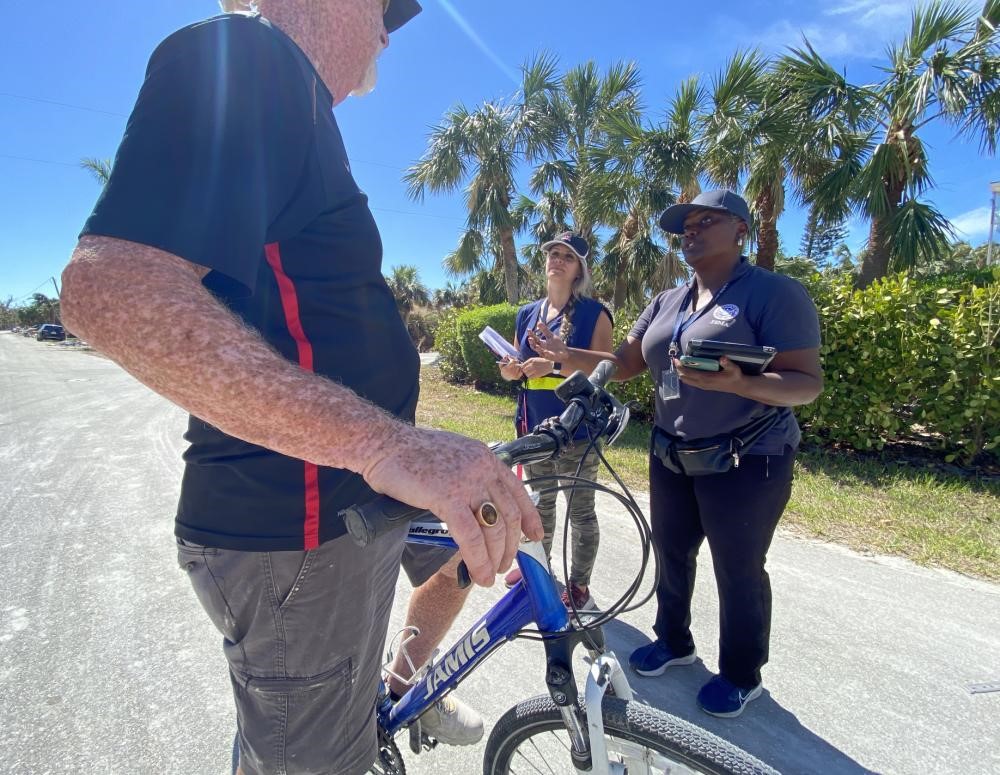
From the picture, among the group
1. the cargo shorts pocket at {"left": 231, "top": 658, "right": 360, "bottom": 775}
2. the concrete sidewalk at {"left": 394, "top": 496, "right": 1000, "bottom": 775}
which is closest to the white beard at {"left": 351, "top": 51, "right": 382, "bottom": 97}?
the cargo shorts pocket at {"left": 231, "top": 658, "right": 360, "bottom": 775}

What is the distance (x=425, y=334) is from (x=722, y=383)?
3429 cm

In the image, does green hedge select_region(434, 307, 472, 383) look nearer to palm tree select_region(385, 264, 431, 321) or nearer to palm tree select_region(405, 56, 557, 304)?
palm tree select_region(405, 56, 557, 304)

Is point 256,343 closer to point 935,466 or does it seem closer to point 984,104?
point 935,466

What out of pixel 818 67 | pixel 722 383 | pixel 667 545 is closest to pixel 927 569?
pixel 667 545

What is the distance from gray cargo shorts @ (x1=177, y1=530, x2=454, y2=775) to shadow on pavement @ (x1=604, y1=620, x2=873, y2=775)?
1.65 meters

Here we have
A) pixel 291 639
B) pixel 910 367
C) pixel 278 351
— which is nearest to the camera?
pixel 278 351

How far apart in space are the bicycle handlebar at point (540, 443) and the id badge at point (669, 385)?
93cm

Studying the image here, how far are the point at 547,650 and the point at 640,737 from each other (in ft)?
0.93

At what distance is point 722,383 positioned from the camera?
6.94 ft

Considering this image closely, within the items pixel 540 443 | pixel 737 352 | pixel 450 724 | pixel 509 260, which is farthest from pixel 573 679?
pixel 509 260

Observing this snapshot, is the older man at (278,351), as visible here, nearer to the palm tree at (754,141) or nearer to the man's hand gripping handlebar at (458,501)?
the man's hand gripping handlebar at (458,501)

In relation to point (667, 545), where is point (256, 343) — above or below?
above

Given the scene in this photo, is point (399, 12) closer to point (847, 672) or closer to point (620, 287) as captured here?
point (847, 672)

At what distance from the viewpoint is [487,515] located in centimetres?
89
